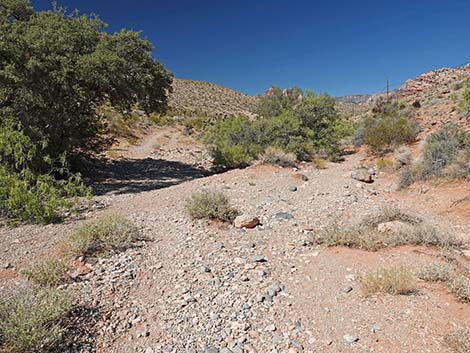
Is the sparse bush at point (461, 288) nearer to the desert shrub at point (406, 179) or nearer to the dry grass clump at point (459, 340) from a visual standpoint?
the dry grass clump at point (459, 340)

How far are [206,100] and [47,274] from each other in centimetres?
4644

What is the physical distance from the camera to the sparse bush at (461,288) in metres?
3.71

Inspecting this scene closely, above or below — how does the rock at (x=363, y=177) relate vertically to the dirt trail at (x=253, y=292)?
above

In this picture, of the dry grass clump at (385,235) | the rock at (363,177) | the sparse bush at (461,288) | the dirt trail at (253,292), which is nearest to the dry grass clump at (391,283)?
the dirt trail at (253,292)

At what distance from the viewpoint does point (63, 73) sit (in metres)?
8.90

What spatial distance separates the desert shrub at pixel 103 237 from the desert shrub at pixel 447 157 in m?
8.71

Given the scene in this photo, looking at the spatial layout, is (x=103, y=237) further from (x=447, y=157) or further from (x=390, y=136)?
(x=390, y=136)

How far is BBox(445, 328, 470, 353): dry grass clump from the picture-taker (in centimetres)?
288

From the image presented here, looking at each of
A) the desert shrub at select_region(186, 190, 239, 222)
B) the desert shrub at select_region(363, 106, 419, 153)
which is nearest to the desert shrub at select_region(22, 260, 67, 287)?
the desert shrub at select_region(186, 190, 239, 222)

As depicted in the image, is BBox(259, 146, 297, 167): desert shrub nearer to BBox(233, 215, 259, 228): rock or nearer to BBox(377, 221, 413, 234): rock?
BBox(233, 215, 259, 228): rock

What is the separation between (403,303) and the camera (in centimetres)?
377

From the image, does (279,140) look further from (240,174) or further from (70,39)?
(70,39)

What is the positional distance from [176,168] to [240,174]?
4663 mm

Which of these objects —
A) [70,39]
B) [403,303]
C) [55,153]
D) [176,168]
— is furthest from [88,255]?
[176,168]
